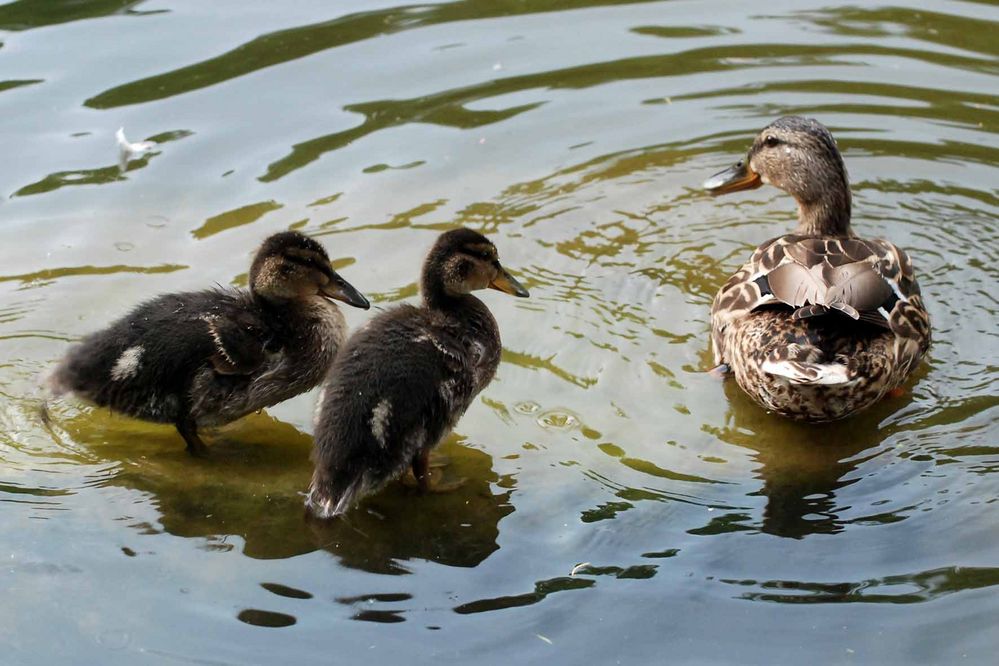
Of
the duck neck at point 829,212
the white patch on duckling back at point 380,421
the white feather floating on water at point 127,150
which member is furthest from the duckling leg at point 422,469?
the white feather floating on water at point 127,150

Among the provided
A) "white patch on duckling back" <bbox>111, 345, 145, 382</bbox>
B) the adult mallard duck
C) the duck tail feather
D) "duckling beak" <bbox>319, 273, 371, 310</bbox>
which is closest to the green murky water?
the adult mallard duck

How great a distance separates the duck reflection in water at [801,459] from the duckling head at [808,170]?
1.21 m

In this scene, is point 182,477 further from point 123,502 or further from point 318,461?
point 318,461

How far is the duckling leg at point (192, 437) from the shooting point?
494 cm

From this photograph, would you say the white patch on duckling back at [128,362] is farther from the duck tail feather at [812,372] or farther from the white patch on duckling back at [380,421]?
the duck tail feather at [812,372]

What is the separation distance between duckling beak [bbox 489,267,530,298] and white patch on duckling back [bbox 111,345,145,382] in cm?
139

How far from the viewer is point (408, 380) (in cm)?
453

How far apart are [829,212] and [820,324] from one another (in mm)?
1254

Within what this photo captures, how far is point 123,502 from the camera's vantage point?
469 centimetres

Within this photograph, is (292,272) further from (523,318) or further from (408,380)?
(523,318)

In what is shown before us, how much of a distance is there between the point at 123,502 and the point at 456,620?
4.62ft

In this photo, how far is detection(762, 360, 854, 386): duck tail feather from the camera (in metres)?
4.81

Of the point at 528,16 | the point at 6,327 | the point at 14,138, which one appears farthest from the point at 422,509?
the point at 528,16

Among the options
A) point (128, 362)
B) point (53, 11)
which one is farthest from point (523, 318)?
point (53, 11)
